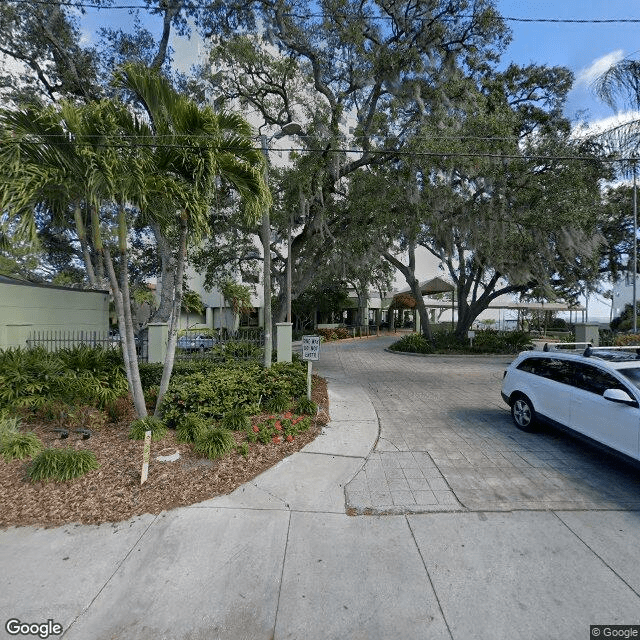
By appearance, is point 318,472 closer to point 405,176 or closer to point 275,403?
point 275,403

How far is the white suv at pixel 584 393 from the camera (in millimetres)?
4234

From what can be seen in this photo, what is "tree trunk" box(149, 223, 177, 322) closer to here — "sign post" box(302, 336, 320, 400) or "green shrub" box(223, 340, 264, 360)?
"green shrub" box(223, 340, 264, 360)

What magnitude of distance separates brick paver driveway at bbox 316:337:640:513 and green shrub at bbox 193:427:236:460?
1.80 metres

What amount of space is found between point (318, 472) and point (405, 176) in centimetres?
792

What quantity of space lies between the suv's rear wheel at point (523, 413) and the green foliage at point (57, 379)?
719 cm

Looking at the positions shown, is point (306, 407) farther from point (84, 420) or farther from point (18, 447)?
point (18, 447)

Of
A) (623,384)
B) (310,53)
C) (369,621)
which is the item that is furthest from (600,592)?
(310,53)

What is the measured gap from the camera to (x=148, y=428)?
5363 millimetres

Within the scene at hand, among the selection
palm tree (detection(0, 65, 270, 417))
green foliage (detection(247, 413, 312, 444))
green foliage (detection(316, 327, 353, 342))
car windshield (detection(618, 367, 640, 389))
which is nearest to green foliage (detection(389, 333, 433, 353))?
green foliage (detection(316, 327, 353, 342))

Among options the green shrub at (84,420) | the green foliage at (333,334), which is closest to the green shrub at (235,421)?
the green shrub at (84,420)

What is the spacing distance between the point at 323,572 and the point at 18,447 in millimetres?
4378

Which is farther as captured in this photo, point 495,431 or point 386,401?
point 386,401

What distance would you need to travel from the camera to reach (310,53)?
10227 mm

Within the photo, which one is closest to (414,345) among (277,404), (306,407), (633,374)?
(306,407)
